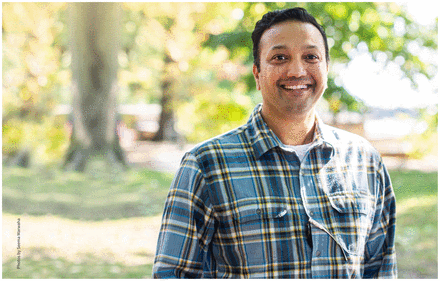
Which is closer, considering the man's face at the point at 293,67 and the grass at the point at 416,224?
the man's face at the point at 293,67

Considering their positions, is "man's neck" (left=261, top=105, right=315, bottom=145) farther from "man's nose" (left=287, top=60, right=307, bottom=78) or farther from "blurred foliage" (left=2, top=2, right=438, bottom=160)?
"blurred foliage" (left=2, top=2, right=438, bottom=160)

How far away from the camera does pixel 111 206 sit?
638 cm

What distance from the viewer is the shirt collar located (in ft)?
4.10

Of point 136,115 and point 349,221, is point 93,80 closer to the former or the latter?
point 136,115

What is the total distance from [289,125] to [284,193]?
25 centimetres

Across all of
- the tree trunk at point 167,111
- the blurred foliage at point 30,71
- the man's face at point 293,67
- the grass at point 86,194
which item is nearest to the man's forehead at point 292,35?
the man's face at point 293,67

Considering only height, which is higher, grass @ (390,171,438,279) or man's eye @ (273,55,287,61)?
man's eye @ (273,55,287,61)

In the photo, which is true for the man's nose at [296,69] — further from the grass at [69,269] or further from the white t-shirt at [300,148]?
the grass at [69,269]

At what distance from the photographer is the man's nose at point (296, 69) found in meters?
1.25

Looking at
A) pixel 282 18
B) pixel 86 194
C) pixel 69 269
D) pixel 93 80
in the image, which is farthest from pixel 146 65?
A: pixel 282 18

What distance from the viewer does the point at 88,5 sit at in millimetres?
6668

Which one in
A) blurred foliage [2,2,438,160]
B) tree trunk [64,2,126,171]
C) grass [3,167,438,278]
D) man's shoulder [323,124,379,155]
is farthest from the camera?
blurred foliage [2,2,438,160]

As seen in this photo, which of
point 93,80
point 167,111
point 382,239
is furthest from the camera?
point 167,111

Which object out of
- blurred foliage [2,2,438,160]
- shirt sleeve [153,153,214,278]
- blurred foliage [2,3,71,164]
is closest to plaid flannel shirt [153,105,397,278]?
shirt sleeve [153,153,214,278]
